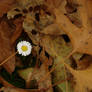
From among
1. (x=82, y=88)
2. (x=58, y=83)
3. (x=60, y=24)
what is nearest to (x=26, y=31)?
(x=60, y=24)

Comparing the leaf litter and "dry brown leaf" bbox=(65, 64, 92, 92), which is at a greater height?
the leaf litter

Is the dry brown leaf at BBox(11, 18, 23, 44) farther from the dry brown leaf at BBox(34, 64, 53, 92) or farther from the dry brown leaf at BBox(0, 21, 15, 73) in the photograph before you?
the dry brown leaf at BBox(34, 64, 53, 92)

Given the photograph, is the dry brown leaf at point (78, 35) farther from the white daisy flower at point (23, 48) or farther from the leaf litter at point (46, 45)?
the white daisy flower at point (23, 48)

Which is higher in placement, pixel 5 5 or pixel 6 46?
pixel 5 5

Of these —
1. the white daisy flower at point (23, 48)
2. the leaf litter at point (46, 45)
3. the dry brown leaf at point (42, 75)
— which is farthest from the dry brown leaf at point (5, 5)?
the dry brown leaf at point (42, 75)

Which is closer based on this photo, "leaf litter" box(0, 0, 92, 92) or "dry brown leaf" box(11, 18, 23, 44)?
"leaf litter" box(0, 0, 92, 92)

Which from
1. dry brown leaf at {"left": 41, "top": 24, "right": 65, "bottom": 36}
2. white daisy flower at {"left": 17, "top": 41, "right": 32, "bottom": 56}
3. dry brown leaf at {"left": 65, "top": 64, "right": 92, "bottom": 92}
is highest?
dry brown leaf at {"left": 41, "top": 24, "right": 65, "bottom": 36}

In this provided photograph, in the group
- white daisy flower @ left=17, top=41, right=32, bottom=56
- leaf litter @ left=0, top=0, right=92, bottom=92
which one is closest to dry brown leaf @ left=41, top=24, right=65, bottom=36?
leaf litter @ left=0, top=0, right=92, bottom=92

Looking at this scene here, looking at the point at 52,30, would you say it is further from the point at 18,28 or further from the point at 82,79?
the point at 82,79

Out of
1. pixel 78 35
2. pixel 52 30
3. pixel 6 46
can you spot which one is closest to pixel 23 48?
pixel 6 46
